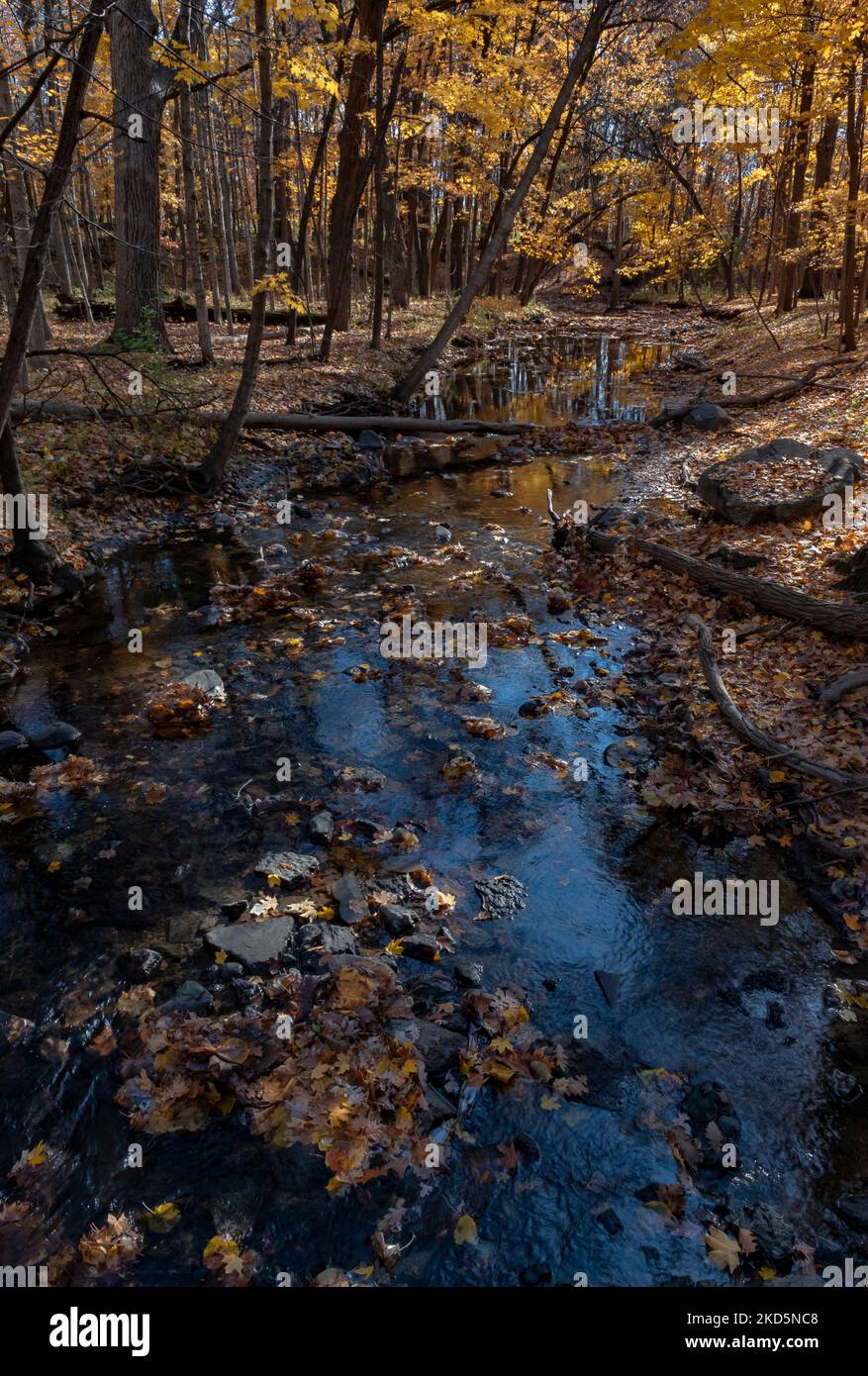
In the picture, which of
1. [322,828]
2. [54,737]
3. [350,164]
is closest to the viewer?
[322,828]

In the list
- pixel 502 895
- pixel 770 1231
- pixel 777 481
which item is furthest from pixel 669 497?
pixel 770 1231

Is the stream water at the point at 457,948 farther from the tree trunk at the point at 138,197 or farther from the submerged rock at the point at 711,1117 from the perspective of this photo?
the tree trunk at the point at 138,197

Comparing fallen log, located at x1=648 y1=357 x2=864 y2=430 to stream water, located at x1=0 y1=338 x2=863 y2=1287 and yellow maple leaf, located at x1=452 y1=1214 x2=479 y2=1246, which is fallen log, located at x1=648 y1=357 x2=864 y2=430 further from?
yellow maple leaf, located at x1=452 y1=1214 x2=479 y2=1246

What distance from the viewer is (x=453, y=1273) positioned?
325 centimetres

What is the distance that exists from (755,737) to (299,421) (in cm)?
1264

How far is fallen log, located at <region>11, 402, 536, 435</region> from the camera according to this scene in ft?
38.7

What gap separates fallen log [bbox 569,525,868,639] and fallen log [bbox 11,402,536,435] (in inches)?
286

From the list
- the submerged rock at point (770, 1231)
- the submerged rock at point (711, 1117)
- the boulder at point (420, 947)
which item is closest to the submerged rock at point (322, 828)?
the boulder at point (420, 947)

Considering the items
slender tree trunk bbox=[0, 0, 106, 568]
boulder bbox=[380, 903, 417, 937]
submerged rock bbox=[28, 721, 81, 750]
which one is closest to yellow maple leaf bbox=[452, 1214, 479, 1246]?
boulder bbox=[380, 903, 417, 937]

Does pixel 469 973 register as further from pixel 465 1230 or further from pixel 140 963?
pixel 140 963

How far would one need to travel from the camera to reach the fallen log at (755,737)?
230 inches

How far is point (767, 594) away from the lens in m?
8.42

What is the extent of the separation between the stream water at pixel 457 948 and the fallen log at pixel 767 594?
135 centimetres
